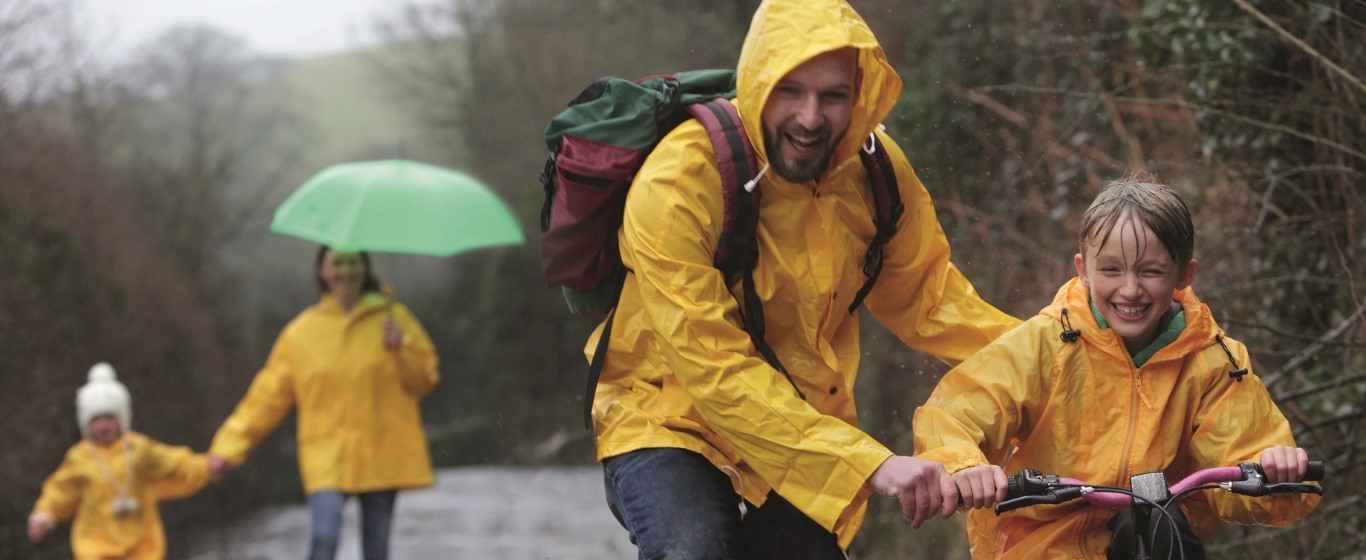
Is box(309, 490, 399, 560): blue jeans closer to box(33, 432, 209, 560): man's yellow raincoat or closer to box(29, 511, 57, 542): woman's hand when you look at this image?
box(33, 432, 209, 560): man's yellow raincoat

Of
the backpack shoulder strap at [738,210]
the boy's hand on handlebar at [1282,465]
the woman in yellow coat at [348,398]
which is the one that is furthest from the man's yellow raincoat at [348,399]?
the boy's hand on handlebar at [1282,465]

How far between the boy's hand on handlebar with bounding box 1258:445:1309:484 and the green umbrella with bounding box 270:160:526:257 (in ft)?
19.2

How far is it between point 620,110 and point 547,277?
0.50 metres

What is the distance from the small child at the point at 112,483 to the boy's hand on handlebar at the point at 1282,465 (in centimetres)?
740

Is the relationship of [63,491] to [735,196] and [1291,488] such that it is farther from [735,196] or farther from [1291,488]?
[1291,488]

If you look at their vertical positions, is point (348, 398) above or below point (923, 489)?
below

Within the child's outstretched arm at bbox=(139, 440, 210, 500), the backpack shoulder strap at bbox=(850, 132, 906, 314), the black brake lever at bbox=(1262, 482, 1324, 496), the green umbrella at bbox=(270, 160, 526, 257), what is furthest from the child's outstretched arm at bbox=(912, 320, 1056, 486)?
the child's outstretched arm at bbox=(139, 440, 210, 500)

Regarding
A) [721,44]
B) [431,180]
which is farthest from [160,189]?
[431,180]

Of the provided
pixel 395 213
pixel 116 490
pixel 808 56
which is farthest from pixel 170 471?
pixel 808 56

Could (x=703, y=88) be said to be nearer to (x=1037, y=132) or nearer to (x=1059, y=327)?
(x=1059, y=327)

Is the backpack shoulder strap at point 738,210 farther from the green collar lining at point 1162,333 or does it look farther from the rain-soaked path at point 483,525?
the rain-soaked path at point 483,525

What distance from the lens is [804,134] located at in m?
4.20

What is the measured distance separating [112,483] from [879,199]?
683 centimetres

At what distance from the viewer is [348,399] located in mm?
9508
